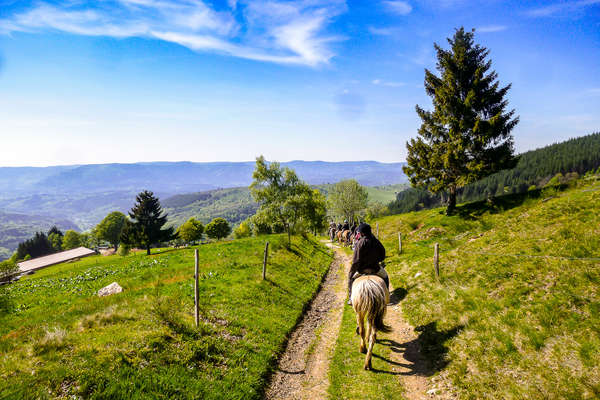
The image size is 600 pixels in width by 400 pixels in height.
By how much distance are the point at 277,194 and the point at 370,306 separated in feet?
96.8

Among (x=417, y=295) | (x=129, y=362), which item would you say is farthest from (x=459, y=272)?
(x=129, y=362)

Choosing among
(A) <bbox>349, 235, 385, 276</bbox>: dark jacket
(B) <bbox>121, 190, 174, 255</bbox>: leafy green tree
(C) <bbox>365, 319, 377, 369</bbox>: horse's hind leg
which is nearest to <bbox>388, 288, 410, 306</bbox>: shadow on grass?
(A) <bbox>349, 235, 385, 276</bbox>: dark jacket

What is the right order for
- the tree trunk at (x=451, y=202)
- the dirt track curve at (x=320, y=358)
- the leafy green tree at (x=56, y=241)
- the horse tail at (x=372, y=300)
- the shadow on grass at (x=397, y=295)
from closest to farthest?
the dirt track curve at (x=320, y=358)
the horse tail at (x=372, y=300)
the shadow on grass at (x=397, y=295)
the tree trunk at (x=451, y=202)
the leafy green tree at (x=56, y=241)

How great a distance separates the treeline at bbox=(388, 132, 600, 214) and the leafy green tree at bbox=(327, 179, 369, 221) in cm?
8334

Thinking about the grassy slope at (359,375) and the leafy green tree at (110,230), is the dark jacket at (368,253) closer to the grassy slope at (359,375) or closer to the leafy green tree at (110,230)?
the grassy slope at (359,375)

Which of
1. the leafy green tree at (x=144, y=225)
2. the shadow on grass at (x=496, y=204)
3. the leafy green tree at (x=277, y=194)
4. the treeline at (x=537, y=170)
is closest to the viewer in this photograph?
the shadow on grass at (x=496, y=204)

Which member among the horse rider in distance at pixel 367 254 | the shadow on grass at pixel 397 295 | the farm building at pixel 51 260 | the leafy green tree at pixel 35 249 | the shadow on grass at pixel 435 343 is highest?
the horse rider in distance at pixel 367 254

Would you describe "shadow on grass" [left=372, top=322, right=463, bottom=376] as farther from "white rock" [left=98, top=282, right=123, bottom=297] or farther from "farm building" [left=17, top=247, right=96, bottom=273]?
"farm building" [left=17, top=247, right=96, bottom=273]

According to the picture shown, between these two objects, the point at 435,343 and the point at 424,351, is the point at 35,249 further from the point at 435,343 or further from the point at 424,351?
the point at 435,343

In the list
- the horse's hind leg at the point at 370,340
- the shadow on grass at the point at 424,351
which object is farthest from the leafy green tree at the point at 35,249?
the shadow on grass at the point at 424,351

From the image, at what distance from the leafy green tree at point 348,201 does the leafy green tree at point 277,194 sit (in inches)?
A: 1464

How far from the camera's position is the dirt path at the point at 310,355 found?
27.1ft

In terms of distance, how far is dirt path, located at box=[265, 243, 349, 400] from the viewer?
27.1 feet

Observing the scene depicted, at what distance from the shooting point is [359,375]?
848cm
